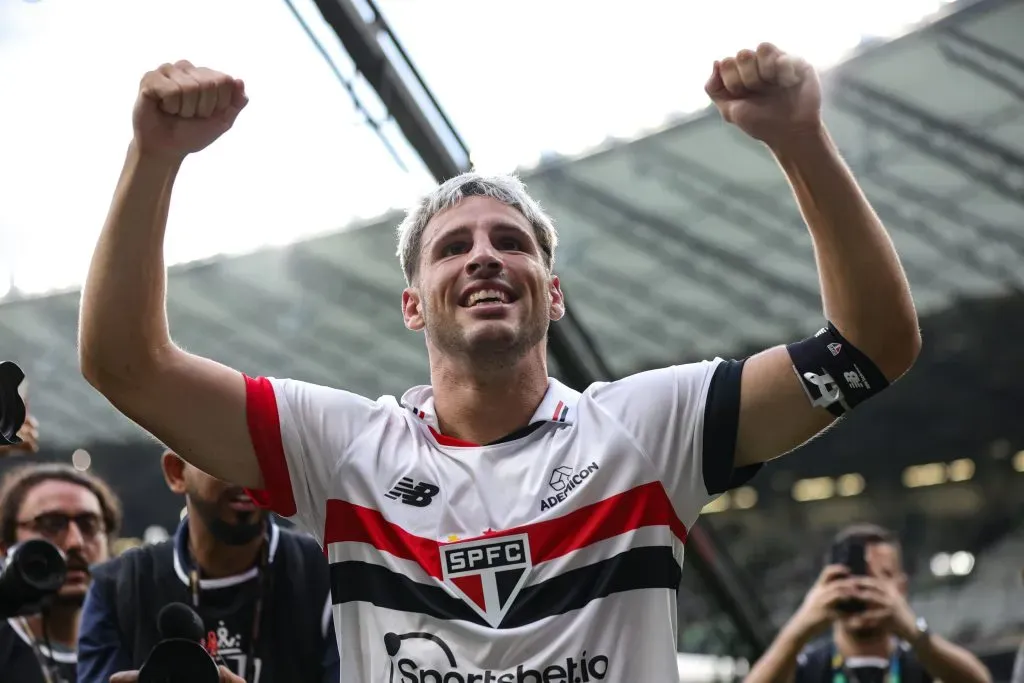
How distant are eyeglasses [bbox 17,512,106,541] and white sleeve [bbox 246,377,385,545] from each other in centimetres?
186

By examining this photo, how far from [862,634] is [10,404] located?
106 inches

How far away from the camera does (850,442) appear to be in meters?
20.5

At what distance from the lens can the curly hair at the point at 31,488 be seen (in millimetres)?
3539

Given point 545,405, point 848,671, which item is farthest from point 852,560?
point 545,405

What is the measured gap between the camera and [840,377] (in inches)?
65.3

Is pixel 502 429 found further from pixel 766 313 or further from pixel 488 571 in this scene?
pixel 766 313

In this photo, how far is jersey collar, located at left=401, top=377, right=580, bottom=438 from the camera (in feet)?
6.25

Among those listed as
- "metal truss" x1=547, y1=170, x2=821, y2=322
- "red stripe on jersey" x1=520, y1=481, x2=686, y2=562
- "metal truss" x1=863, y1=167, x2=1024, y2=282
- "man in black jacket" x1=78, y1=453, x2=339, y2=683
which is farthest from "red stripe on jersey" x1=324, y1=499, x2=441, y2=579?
"metal truss" x1=863, y1=167, x2=1024, y2=282

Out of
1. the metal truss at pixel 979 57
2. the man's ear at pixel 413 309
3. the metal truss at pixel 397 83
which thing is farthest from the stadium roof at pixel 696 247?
the man's ear at pixel 413 309

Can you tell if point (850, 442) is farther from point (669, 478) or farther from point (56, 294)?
point (669, 478)

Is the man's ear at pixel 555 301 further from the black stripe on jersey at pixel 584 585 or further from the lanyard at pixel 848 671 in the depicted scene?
the lanyard at pixel 848 671

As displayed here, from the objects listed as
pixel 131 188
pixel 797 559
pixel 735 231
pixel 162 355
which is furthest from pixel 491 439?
pixel 797 559

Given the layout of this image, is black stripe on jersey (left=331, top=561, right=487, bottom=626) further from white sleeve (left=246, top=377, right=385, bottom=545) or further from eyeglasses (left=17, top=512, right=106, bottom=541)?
eyeglasses (left=17, top=512, right=106, bottom=541)

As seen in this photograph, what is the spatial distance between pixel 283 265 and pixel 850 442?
991cm
